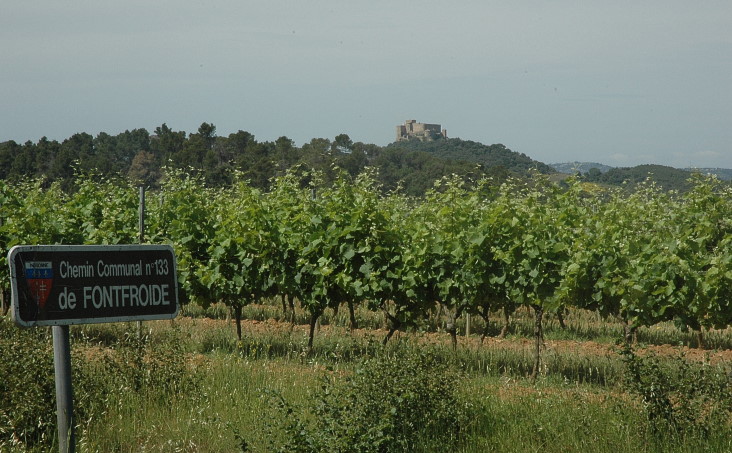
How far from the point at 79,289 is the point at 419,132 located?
283 ft

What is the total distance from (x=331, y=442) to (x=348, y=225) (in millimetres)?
5723

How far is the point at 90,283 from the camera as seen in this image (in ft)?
13.3

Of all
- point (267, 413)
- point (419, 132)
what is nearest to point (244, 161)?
point (267, 413)

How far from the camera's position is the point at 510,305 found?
1175 centimetres

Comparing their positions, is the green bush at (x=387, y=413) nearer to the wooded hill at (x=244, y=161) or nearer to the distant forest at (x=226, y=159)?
the wooded hill at (x=244, y=161)

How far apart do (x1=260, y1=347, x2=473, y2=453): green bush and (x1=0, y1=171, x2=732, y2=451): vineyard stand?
3.42 m

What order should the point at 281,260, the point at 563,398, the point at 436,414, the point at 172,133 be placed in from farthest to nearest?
the point at 172,133 < the point at 281,260 < the point at 563,398 < the point at 436,414

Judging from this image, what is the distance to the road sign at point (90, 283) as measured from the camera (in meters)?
3.81

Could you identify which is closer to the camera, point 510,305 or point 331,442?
point 331,442

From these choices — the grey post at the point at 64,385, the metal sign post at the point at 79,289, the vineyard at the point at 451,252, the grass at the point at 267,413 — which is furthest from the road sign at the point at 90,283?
the vineyard at the point at 451,252

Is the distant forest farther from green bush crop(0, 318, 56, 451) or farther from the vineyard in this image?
green bush crop(0, 318, 56, 451)

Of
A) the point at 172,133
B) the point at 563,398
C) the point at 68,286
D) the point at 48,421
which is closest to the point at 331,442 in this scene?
the point at 68,286

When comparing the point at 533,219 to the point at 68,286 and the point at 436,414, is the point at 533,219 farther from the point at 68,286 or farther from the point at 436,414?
the point at 68,286

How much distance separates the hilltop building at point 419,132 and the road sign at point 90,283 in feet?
248
